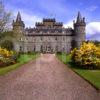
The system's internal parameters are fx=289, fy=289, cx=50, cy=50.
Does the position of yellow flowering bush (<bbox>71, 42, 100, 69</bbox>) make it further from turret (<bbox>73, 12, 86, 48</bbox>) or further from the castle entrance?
the castle entrance

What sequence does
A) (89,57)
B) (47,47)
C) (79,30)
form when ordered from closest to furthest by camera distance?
(89,57) < (79,30) < (47,47)

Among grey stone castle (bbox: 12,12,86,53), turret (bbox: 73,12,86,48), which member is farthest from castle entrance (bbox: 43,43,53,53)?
turret (bbox: 73,12,86,48)

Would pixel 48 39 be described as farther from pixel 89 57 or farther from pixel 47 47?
pixel 89 57

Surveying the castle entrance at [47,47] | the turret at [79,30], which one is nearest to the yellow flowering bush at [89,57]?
the turret at [79,30]

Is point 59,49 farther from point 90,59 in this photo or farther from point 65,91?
point 65,91

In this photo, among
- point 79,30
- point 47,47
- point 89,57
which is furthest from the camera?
point 47,47

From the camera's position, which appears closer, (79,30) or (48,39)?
(79,30)

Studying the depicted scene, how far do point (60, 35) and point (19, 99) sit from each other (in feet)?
339

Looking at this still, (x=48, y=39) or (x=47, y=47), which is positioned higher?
(x=48, y=39)

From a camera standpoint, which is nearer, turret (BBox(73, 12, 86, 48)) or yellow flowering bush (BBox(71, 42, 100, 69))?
yellow flowering bush (BBox(71, 42, 100, 69))

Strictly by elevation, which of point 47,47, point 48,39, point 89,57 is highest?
point 48,39

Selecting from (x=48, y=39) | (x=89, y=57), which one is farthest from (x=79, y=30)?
(x=89, y=57)

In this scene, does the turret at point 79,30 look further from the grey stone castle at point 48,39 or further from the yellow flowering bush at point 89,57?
the yellow flowering bush at point 89,57

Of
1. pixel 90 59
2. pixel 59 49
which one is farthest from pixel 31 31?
pixel 90 59
